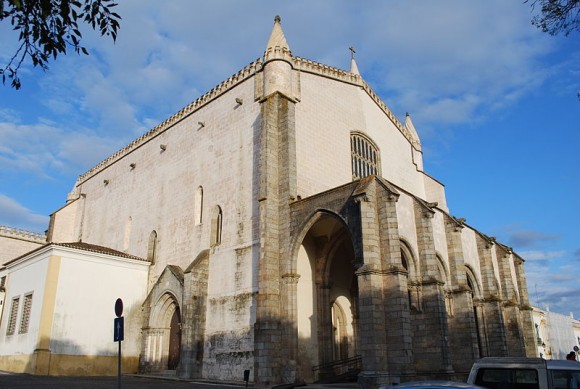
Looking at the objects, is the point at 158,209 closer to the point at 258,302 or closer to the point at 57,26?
the point at 258,302

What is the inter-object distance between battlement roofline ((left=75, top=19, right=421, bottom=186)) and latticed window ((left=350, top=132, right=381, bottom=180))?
10.1 ft

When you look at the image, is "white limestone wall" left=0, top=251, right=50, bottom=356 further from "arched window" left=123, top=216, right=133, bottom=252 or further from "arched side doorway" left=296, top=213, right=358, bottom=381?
"arched side doorway" left=296, top=213, right=358, bottom=381

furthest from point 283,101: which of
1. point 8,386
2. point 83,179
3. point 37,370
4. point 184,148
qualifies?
point 83,179

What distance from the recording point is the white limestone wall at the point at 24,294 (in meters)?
22.5

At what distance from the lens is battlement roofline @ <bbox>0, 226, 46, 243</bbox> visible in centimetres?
3759

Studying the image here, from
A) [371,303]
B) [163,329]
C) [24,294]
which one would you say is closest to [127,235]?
[24,294]

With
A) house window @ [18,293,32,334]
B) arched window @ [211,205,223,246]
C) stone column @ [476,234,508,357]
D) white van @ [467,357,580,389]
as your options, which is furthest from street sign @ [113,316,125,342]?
stone column @ [476,234,508,357]

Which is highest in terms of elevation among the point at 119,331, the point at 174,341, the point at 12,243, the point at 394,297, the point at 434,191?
the point at 434,191

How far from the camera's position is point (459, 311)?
2048 centimetres

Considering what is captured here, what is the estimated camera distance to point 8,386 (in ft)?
50.3

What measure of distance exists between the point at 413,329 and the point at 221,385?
736cm

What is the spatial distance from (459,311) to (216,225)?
449 inches

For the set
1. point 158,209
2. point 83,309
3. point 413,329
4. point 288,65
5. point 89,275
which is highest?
point 288,65

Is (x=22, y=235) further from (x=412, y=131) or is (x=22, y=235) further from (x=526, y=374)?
(x=526, y=374)
